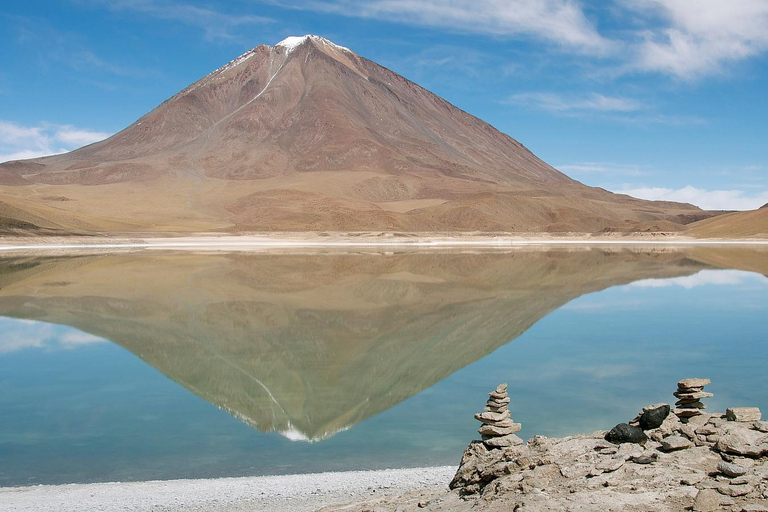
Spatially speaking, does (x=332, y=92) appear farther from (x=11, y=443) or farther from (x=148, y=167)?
(x=11, y=443)

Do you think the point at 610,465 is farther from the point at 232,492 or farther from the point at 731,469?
the point at 232,492


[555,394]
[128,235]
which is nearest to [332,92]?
[128,235]

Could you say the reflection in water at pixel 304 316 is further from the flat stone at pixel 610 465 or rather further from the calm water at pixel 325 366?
the flat stone at pixel 610 465

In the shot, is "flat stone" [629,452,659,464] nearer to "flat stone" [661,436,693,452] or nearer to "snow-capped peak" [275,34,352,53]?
"flat stone" [661,436,693,452]

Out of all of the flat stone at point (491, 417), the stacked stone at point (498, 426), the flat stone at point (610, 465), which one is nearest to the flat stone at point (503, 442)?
the stacked stone at point (498, 426)

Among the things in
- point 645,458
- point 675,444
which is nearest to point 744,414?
point 675,444

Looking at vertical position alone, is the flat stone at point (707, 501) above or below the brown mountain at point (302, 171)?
below
